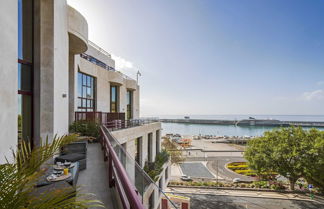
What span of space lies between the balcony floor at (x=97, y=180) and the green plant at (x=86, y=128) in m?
3.03

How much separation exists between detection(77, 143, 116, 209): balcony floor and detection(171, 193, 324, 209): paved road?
14975 mm

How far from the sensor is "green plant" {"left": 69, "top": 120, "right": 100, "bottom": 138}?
9.84 meters

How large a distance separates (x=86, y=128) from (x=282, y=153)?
21.3 meters

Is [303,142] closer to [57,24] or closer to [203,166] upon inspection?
[203,166]

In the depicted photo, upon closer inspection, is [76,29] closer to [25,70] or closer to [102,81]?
[25,70]

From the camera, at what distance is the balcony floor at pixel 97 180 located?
12.2 ft

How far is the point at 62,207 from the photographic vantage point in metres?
1.55

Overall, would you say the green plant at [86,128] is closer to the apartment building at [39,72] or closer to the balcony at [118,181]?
the apartment building at [39,72]

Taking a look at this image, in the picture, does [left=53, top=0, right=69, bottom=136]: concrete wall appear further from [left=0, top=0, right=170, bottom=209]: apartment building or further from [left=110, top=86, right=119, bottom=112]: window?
[left=110, top=86, right=119, bottom=112]: window

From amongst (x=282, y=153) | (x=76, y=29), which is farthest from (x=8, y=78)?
(x=282, y=153)

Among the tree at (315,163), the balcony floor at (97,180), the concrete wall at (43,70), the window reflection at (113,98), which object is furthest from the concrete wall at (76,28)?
the tree at (315,163)

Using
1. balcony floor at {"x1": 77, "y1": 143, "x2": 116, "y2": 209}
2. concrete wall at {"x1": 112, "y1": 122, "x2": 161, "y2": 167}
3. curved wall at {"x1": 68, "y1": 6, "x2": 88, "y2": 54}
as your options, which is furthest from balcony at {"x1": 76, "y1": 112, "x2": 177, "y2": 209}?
curved wall at {"x1": 68, "y1": 6, "x2": 88, "y2": 54}

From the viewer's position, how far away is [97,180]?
4676mm

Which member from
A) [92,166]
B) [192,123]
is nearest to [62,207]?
[92,166]
